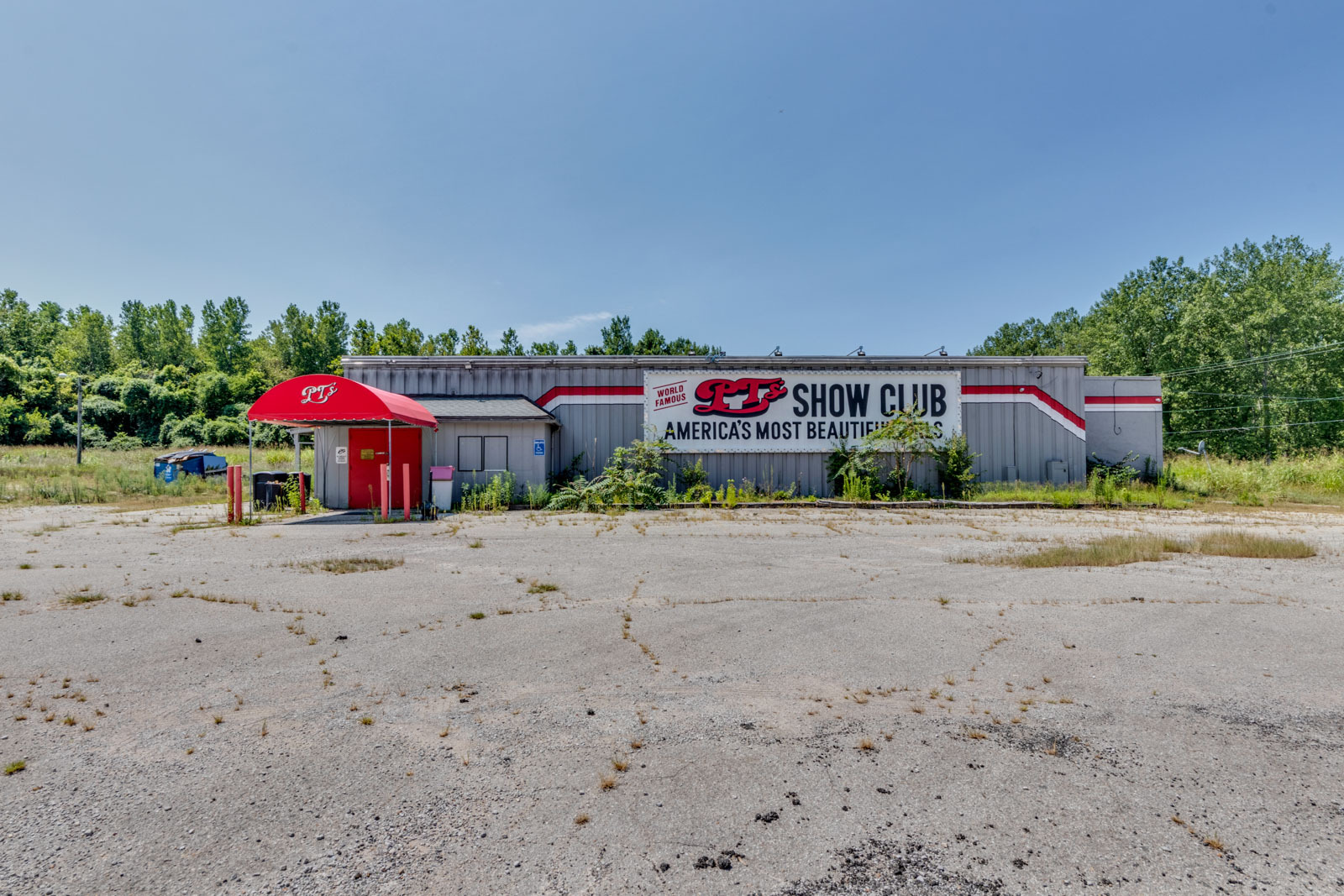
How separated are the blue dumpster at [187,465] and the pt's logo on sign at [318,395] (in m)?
14.1

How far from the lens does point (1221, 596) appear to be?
6.93 m

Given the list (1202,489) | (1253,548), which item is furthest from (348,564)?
(1202,489)

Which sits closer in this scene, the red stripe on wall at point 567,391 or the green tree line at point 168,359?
the red stripe on wall at point 567,391

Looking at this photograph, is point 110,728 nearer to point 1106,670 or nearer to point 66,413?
point 1106,670

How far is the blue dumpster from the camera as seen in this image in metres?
25.5

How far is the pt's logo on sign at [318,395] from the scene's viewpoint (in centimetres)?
1533

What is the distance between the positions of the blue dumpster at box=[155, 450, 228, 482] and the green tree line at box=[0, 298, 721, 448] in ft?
24.7

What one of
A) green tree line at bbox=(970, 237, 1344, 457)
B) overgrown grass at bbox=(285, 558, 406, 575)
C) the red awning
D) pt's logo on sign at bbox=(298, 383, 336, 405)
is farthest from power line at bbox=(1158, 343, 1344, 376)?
overgrown grass at bbox=(285, 558, 406, 575)

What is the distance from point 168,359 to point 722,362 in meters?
90.1

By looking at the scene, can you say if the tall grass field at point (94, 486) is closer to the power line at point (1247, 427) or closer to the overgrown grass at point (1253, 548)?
the overgrown grass at point (1253, 548)

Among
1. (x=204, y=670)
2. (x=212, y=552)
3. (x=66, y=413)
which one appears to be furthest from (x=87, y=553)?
(x=66, y=413)

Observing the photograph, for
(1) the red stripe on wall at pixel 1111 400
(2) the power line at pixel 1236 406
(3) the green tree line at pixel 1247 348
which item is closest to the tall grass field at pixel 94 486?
(1) the red stripe on wall at pixel 1111 400

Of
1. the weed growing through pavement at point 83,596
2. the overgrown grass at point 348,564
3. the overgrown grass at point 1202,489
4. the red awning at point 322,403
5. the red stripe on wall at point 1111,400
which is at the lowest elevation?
the overgrown grass at point 348,564

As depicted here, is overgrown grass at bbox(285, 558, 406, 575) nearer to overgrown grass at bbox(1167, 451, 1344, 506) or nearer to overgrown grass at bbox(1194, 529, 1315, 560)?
overgrown grass at bbox(1194, 529, 1315, 560)
